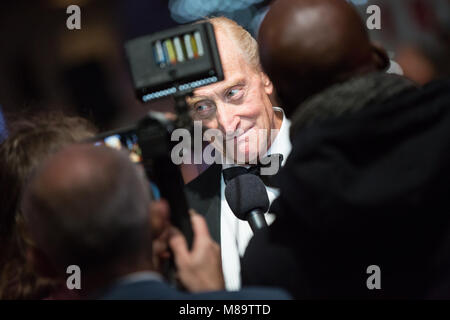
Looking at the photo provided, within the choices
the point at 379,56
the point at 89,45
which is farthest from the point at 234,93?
the point at 89,45

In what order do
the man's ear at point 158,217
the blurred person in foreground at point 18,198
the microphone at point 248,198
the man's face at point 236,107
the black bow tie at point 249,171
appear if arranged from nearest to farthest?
the man's ear at point 158,217
the blurred person in foreground at point 18,198
the microphone at point 248,198
the black bow tie at point 249,171
the man's face at point 236,107

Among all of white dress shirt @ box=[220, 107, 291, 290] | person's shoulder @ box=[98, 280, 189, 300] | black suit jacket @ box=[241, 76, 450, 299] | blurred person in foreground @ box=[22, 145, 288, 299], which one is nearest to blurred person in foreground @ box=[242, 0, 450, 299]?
black suit jacket @ box=[241, 76, 450, 299]

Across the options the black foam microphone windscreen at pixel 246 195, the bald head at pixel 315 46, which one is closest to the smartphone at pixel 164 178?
the bald head at pixel 315 46

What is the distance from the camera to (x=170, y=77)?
5.12 ft

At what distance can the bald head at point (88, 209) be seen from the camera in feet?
4.32

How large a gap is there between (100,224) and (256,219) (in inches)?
28.8

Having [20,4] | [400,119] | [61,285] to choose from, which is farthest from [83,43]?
[400,119]

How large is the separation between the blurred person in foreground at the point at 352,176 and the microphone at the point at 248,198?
0.43 meters

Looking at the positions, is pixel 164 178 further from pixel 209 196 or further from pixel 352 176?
pixel 209 196

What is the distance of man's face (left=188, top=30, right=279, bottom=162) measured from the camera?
101 inches

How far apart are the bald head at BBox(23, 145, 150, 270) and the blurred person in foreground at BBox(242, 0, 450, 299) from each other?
364mm

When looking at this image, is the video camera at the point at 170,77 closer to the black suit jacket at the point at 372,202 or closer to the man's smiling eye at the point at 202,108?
the black suit jacket at the point at 372,202

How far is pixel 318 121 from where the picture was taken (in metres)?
1.44
